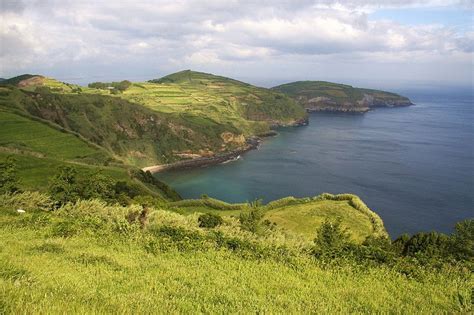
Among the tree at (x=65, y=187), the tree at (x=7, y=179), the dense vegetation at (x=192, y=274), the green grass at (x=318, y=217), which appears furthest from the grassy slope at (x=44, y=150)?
the dense vegetation at (x=192, y=274)

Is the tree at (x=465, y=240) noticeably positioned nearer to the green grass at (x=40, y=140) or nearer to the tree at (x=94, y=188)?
the tree at (x=94, y=188)

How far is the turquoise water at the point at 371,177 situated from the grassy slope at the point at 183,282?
75.0 m

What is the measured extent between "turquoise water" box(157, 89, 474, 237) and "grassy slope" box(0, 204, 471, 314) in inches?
2952

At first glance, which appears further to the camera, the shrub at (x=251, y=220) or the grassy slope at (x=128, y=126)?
the grassy slope at (x=128, y=126)

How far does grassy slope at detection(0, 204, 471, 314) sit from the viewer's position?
28.1ft

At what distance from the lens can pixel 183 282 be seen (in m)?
11.7

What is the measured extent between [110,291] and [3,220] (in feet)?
42.0

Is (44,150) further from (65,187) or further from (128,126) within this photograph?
(65,187)

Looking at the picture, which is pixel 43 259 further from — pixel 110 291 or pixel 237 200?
pixel 237 200

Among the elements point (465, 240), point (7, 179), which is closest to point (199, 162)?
point (7, 179)

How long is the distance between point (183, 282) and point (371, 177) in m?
121

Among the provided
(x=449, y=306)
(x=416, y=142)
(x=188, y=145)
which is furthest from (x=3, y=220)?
(x=416, y=142)

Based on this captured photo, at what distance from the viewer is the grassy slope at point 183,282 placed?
28.1 ft

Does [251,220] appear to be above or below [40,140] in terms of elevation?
below
